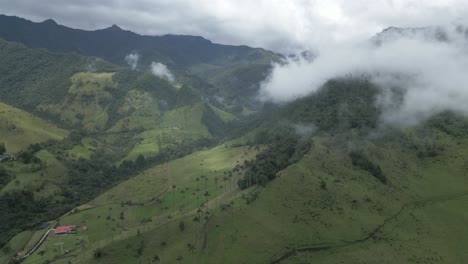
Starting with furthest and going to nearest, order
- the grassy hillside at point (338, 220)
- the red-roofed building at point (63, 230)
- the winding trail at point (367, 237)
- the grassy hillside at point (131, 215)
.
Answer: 1. the red-roofed building at point (63, 230)
2. the grassy hillside at point (131, 215)
3. the grassy hillside at point (338, 220)
4. the winding trail at point (367, 237)

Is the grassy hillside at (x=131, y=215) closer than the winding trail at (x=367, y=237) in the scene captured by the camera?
No

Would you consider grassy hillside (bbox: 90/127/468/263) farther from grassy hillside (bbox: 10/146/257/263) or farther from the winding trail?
grassy hillside (bbox: 10/146/257/263)

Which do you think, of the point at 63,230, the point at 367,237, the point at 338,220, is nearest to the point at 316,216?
the point at 338,220

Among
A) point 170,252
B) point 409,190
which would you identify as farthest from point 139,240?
point 409,190

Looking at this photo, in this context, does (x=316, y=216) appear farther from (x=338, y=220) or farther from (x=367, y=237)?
(x=367, y=237)

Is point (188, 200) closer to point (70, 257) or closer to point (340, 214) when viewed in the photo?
point (70, 257)

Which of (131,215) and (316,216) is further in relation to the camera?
(131,215)

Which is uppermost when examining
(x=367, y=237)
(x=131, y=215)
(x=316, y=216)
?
(x=316, y=216)

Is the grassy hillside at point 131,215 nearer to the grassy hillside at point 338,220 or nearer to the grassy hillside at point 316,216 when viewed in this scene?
the grassy hillside at point 316,216

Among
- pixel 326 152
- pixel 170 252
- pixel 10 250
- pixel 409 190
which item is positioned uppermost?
pixel 326 152

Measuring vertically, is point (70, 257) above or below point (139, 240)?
below

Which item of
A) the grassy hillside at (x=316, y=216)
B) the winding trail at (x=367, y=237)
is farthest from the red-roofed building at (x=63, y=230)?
the winding trail at (x=367, y=237)
